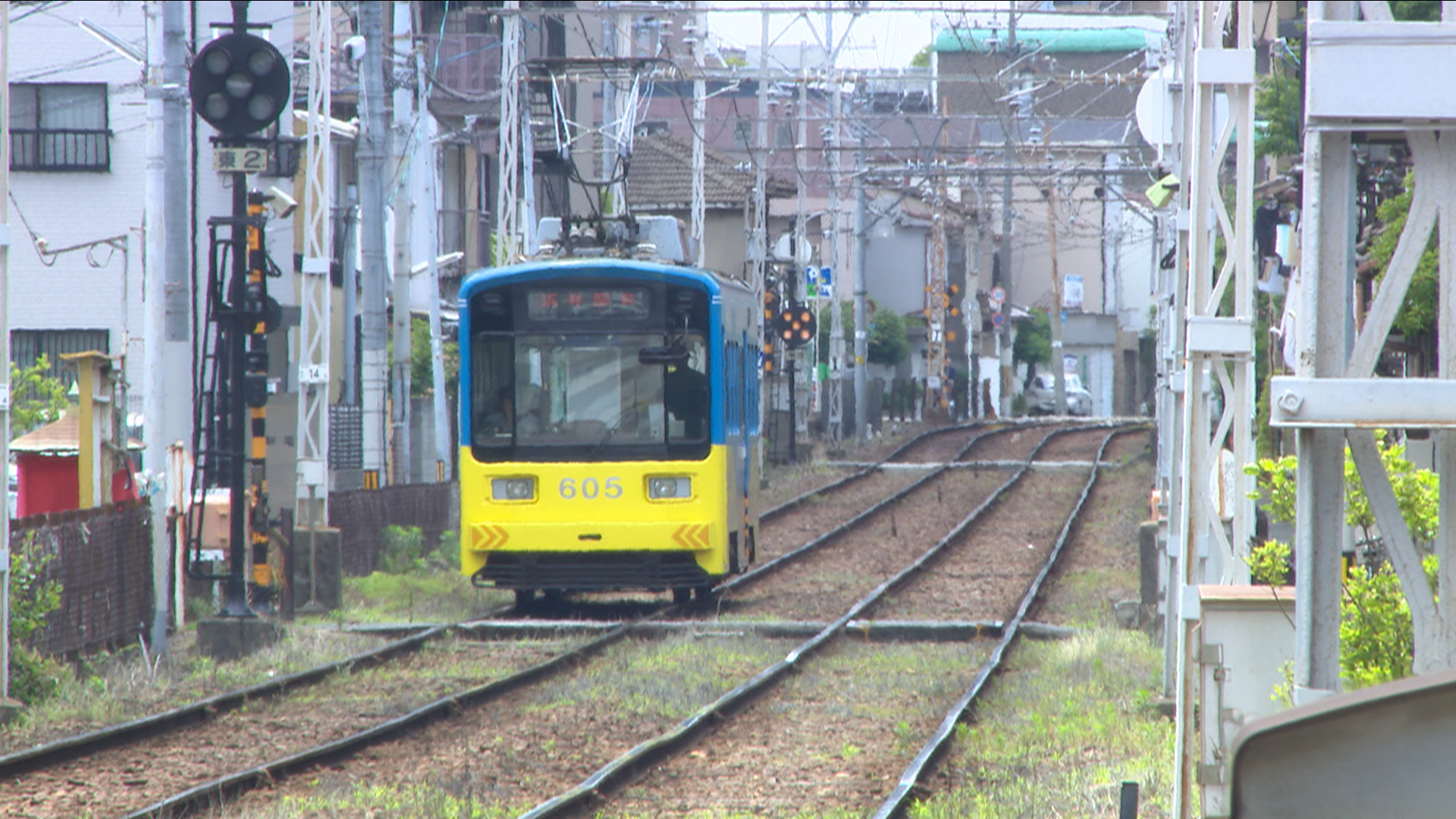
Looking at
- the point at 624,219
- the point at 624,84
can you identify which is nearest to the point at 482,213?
the point at 624,84

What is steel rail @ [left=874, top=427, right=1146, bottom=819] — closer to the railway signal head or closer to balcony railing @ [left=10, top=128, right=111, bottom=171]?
the railway signal head

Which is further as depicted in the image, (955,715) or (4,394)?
(955,715)

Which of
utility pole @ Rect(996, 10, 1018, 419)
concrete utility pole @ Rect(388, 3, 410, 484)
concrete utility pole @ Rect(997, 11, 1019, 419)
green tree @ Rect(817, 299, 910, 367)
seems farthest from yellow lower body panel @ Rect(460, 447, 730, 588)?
green tree @ Rect(817, 299, 910, 367)

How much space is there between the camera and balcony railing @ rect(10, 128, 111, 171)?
89.3 ft

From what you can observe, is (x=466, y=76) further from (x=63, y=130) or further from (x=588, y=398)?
(x=588, y=398)

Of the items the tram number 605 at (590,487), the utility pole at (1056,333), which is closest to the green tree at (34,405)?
the tram number 605 at (590,487)

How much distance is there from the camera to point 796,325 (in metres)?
35.6

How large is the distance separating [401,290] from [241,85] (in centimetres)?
836

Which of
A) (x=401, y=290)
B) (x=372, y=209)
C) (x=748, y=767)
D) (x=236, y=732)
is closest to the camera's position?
(x=748, y=767)

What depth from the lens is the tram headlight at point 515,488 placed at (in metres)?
14.3

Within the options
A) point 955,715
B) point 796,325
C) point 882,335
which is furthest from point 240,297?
point 882,335

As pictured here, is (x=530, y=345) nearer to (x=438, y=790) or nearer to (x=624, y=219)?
(x=624, y=219)

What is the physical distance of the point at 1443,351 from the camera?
391 cm

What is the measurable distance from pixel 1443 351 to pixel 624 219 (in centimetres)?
1242
